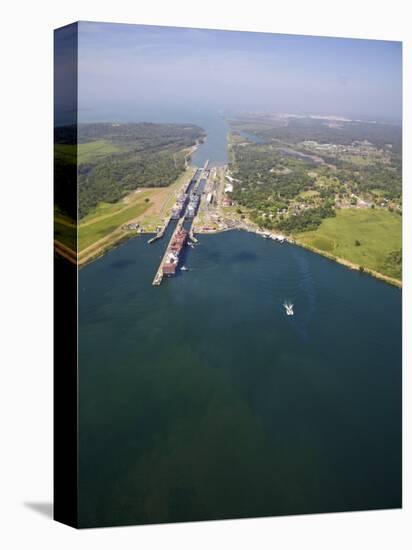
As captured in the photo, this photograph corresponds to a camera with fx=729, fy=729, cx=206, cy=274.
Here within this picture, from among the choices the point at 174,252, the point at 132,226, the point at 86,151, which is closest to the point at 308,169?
the point at 174,252

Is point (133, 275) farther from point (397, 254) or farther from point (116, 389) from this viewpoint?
point (397, 254)

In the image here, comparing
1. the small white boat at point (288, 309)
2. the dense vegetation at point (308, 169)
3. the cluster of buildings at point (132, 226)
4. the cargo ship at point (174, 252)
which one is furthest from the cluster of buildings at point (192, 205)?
the small white boat at point (288, 309)

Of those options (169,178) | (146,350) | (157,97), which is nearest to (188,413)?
(146,350)

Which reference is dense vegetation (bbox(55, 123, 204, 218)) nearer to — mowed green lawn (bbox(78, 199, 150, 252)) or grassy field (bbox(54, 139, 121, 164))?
grassy field (bbox(54, 139, 121, 164))

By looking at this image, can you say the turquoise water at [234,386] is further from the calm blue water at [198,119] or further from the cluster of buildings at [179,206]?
the calm blue water at [198,119]

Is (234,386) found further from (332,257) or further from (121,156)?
(121,156)

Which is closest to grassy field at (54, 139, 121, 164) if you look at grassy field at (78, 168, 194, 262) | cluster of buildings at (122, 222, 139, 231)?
grassy field at (78, 168, 194, 262)

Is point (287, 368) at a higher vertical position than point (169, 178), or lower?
lower
